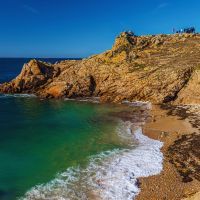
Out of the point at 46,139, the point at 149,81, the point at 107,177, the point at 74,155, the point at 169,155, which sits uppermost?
the point at 149,81

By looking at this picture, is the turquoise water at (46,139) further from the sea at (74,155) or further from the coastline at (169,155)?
the coastline at (169,155)

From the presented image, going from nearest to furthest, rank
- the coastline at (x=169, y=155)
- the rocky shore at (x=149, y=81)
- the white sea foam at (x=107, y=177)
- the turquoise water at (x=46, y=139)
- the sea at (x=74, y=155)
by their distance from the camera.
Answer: the coastline at (x=169, y=155), the white sea foam at (x=107, y=177), the sea at (x=74, y=155), the turquoise water at (x=46, y=139), the rocky shore at (x=149, y=81)

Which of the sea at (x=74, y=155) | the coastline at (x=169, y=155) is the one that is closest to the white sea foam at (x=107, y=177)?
the sea at (x=74, y=155)

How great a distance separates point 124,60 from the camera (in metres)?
88.2

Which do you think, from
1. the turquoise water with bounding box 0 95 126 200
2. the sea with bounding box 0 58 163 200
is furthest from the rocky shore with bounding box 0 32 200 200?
the turquoise water with bounding box 0 95 126 200

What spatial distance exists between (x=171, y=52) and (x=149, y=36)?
1545 centimetres

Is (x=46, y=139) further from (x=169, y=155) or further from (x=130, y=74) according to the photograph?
→ (x=130, y=74)

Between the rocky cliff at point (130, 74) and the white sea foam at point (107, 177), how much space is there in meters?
31.4

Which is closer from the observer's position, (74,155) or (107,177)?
(107,177)

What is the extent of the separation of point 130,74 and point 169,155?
143 ft

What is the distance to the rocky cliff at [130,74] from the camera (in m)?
73.5

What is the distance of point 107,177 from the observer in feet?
109

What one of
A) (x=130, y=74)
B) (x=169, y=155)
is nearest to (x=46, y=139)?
(x=169, y=155)

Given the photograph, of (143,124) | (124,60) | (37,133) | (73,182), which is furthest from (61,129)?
(124,60)
